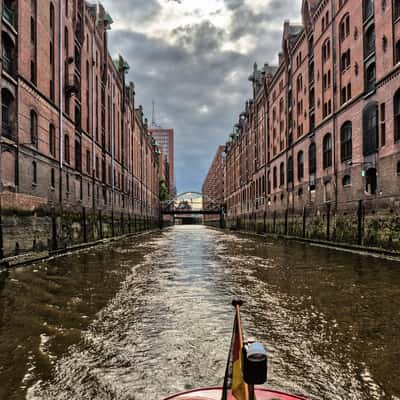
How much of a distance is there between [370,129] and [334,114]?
6209 mm

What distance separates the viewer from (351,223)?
72.1 ft

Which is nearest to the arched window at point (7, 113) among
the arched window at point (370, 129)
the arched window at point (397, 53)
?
the arched window at point (370, 129)

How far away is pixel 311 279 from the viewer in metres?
10.3

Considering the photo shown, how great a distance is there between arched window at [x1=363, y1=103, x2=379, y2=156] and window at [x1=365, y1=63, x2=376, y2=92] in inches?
45.7

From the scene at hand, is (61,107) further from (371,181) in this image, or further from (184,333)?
(184,333)

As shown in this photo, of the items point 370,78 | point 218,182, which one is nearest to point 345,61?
point 370,78

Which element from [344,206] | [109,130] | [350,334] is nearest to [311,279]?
[350,334]

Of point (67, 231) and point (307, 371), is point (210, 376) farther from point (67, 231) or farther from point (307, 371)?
point (67, 231)

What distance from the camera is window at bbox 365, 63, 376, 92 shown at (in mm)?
22373

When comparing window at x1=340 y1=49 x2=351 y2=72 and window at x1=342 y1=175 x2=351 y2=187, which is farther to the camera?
window at x1=340 y1=49 x2=351 y2=72

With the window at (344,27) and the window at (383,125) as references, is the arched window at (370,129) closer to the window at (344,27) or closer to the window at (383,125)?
the window at (383,125)

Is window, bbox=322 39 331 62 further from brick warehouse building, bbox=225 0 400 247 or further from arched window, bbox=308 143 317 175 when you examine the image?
arched window, bbox=308 143 317 175

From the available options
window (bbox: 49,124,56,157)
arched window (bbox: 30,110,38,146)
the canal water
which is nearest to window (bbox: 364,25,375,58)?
the canal water

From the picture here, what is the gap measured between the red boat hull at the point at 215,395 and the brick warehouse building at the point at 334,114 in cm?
1674
